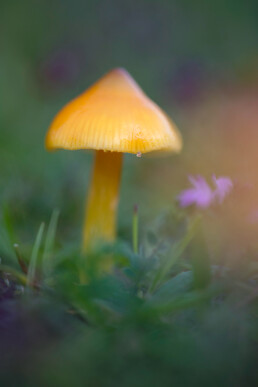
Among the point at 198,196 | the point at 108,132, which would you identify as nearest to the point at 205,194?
the point at 198,196

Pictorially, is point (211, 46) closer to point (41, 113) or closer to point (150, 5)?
point (150, 5)

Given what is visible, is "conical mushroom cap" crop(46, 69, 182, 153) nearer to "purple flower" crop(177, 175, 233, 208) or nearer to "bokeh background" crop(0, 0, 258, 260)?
"purple flower" crop(177, 175, 233, 208)

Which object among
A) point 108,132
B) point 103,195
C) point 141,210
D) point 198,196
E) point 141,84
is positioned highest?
point 141,84

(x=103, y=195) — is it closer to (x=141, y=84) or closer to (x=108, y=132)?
(x=108, y=132)

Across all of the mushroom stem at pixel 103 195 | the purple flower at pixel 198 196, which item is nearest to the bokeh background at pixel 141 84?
the purple flower at pixel 198 196

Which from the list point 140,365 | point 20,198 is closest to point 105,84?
point 20,198

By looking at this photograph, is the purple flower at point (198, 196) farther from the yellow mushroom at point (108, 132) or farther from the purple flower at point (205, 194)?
the yellow mushroom at point (108, 132)

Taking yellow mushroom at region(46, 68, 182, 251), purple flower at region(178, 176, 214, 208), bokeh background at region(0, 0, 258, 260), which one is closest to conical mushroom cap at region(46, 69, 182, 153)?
yellow mushroom at region(46, 68, 182, 251)

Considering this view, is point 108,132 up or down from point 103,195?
up

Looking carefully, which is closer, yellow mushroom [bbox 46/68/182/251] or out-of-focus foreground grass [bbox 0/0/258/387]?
out-of-focus foreground grass [bbox 0/0/258/387]
